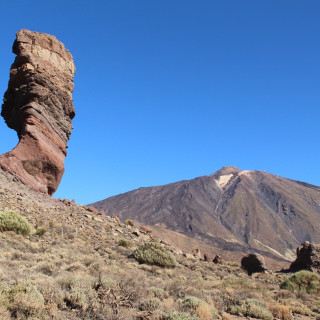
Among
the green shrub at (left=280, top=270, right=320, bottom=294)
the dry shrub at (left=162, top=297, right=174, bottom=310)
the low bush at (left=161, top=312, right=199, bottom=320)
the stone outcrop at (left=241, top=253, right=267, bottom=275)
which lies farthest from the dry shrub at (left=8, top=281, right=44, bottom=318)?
the stone outcrop at (left=241, top=253, right=267, bottom=275)

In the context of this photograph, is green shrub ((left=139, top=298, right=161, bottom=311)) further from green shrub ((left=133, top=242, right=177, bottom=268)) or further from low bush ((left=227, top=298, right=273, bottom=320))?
green shrub ((left=133, top=242, right=177, bottom=268))

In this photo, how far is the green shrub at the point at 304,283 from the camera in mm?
13156

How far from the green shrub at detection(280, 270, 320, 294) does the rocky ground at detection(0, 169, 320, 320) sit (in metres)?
0.34

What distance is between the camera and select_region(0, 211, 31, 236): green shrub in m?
12.4

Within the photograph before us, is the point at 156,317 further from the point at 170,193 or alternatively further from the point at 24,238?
the point at 170,193

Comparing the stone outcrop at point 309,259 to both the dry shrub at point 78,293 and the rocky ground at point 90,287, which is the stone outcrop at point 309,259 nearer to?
the rocky ground at point 90,287

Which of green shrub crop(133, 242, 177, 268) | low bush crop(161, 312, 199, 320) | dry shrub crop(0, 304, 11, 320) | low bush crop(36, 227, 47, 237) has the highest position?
low bush crop(36, 227, 47, 237)

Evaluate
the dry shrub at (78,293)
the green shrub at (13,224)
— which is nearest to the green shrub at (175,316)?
the dry shrub at (78,293)

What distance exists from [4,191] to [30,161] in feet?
8.77

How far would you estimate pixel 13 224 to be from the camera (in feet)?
41.1

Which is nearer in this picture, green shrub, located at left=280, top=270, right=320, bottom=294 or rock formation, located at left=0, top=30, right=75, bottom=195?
green shrub, located at left=280, top=270, right=320, bottom=294

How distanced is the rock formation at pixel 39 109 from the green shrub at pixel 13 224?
516cm

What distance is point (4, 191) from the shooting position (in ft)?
51.8

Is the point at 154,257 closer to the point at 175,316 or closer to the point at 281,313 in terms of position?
the point at 281,313
